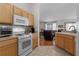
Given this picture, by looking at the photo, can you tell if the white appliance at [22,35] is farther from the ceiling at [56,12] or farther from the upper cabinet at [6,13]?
the ceiling at [56,12]

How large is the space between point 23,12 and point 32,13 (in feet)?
0.60

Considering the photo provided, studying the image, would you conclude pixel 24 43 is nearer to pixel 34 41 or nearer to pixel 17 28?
pixel 34 41

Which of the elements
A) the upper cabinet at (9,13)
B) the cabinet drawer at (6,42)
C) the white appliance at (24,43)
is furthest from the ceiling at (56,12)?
the cabinet drawer at (6,42)

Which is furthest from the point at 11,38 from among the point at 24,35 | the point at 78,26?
the point at 78,26

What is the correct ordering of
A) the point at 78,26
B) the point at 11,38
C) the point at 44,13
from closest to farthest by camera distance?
the point at 78,26 → the point at 11,38 → the point at 44,13

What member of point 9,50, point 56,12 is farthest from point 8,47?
point 56,12

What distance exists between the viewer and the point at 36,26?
251 cm

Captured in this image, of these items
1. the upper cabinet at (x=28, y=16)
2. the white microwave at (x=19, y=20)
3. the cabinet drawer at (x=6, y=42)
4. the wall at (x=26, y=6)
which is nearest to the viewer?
the cabinet drawer at (x=6, y=42)

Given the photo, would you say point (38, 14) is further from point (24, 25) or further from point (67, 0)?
point (67, 0)

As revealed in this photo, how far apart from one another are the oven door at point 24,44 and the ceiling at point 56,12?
51 centimetres

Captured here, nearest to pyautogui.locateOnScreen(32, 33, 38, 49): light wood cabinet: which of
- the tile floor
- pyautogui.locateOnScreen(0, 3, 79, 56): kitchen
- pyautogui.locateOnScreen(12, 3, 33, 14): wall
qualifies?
pyautogui.locateOnScreen(0, 3, 79, 56): kitchen

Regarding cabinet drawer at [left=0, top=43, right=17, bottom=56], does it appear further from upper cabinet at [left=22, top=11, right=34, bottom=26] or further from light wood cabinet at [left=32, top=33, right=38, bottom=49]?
upper cabinet at [left=22, top=11, right=34, bottom=26]

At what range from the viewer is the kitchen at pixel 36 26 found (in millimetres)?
2225

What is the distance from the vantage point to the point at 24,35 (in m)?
2.52
